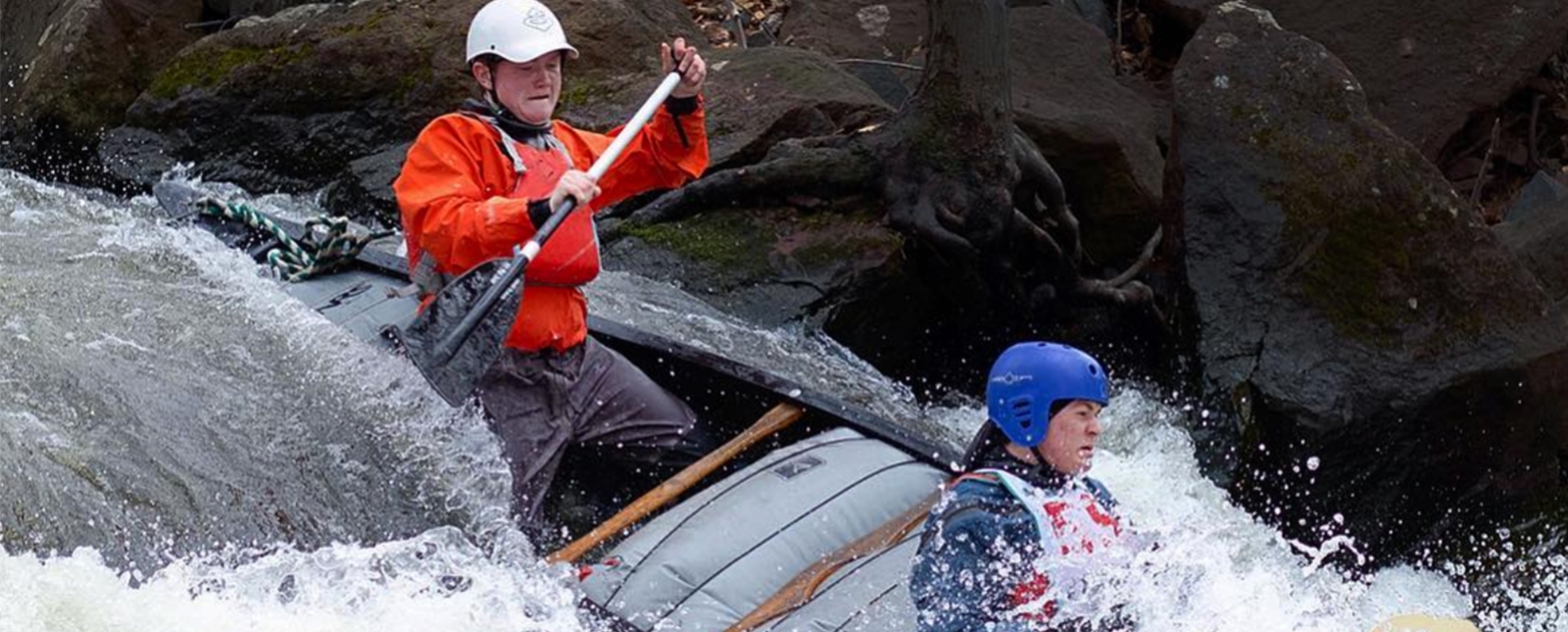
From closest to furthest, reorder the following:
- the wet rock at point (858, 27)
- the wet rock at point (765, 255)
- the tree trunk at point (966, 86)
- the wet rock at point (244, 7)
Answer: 1. the tree trunk at point (966, 86)
2. the wet rock at point (765, 255)
3. the wet rock at point (858, 27)
4. the wet rock at point (244, 7)

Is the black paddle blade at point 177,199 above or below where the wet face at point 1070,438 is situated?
below

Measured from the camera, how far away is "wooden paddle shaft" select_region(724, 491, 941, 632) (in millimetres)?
4598

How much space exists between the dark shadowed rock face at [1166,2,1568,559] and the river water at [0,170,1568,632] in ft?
0.93

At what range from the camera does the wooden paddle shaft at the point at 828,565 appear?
4598 millimetres

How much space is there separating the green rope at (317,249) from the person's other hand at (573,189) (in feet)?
6.18

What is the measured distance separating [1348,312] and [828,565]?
115 inches

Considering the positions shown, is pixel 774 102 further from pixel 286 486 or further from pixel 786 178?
pixel 286 486

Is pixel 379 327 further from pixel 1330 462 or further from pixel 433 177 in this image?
pixel 1330 462

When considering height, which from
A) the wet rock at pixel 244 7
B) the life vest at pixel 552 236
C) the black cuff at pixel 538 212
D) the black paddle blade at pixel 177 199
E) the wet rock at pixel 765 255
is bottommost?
the wet rock at pixel 244 7

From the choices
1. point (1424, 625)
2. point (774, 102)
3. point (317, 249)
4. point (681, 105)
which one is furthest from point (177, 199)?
point (1424, 625)

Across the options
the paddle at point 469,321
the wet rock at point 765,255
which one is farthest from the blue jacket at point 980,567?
the wet rock at point 765,255

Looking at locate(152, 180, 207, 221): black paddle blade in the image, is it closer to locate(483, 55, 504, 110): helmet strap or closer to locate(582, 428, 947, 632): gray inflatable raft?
locate(483, 55, 504, 110): helmet strap

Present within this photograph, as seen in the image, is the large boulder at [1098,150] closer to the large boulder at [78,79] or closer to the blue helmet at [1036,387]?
the large boulder at [78,79]

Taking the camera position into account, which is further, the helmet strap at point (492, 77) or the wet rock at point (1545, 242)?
the wet rock at point (1545, 242)
